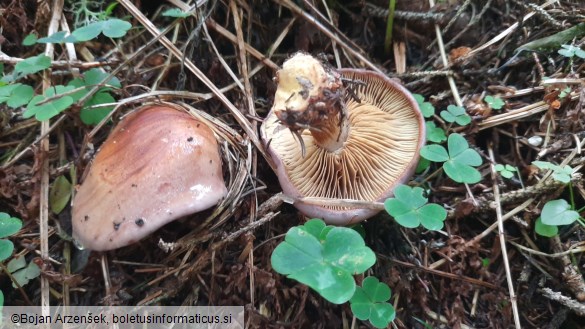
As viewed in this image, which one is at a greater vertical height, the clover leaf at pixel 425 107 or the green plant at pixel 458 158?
the clover leaf at pixel 425 107

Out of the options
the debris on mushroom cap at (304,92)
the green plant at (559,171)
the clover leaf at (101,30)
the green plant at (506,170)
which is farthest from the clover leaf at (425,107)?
the clover leaf at (101,30)

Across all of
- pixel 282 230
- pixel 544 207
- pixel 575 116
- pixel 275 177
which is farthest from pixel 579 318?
pixel 275 177

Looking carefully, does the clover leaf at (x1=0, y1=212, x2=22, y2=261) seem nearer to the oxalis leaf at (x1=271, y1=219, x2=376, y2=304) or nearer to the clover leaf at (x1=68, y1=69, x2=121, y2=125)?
the clover leaf at (x1=68, y1=69, x2=121, y2=125)

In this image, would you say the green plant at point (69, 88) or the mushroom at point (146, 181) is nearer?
the mushroom at point (146, 181)

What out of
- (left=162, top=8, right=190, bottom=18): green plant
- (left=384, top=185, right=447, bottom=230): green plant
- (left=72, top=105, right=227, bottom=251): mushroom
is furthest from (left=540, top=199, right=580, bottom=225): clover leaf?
(left=162, top=8, right=190, bottom=18): green plant

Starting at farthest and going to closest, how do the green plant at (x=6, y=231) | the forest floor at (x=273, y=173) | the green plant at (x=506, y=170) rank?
1. the green plant at (x=506, y=170)
2. the forest floor at (x=273, y=173)
3. the green plant at (x=6, y=231)

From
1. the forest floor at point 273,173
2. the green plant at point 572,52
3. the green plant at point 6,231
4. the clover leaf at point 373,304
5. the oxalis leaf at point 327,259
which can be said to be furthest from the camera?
the green plant at point 572,52

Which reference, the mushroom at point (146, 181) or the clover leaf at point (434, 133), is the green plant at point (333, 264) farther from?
the clover leaf at point (434, 133)

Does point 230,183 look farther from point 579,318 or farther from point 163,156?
point 579,318

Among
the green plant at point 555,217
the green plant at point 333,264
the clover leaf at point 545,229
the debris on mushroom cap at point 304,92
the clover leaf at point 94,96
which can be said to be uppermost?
the debris on mushroom cap at point 304,92
